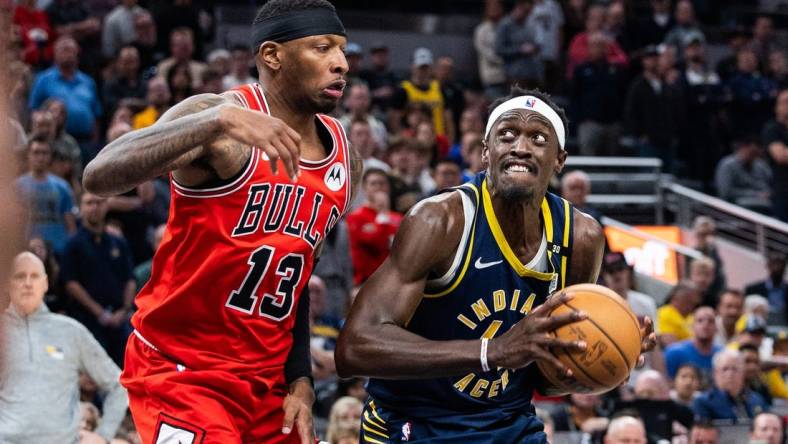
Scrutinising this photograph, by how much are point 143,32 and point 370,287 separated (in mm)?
9744

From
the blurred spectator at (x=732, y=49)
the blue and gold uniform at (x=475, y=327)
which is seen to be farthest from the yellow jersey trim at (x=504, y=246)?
the blurred spectator at (x=732, y=49)

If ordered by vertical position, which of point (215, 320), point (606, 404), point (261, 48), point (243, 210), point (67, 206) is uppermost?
point (261, 48)

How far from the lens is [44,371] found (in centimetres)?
786

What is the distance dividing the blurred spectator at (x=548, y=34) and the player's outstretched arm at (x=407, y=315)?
1194 cm

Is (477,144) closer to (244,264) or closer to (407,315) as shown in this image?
(407,315)

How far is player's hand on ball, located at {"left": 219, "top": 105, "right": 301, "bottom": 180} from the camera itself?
400 cm

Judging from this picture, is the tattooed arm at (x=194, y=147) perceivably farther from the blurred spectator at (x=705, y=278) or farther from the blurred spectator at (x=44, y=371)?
the blurred spectator at (x=705, y=278)

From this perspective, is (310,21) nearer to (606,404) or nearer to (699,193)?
(606,404)

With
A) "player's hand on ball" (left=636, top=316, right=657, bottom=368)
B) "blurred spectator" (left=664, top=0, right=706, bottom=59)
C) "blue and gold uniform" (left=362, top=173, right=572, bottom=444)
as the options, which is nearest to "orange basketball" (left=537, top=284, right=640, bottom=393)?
"player's hand on ball" (left=636, top=316, right=657, bottom=368)

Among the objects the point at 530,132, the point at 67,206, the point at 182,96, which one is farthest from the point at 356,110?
the point at 530,132

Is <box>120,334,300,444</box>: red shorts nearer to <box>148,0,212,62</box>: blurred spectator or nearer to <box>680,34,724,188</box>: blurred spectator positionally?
<box>148,0,212,62</box>: blurred spectator

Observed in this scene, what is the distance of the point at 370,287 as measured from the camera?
4949 mm

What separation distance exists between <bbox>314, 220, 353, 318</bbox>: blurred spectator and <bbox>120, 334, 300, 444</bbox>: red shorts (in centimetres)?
626

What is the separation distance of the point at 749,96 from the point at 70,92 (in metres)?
9.23
